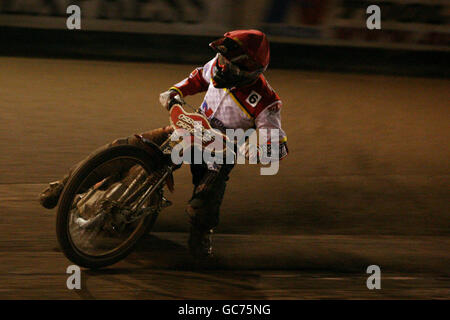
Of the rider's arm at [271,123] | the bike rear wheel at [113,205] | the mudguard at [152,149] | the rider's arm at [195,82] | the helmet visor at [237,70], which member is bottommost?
the bike rear wheel at [113,205]

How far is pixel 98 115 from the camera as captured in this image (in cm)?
708

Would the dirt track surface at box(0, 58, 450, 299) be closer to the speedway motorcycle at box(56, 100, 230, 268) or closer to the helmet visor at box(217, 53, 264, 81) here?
the speedway motorcycle at box(56, 100, 230, 268)

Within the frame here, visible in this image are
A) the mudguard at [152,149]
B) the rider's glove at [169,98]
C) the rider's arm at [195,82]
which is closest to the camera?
the mudguard at [152,149]

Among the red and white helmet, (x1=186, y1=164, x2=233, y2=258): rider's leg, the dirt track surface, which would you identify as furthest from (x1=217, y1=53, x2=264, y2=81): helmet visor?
the dirt track surface

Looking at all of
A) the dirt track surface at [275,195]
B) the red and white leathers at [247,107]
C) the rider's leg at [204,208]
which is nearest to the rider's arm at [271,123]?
the red and white leathers at [247,107]

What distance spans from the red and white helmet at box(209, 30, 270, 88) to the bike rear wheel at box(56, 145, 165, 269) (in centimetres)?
75

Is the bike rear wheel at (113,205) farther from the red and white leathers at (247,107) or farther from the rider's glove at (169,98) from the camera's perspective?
the red and white leathers at (247,107)

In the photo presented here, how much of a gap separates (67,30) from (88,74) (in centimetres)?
194

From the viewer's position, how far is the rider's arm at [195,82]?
165 inches

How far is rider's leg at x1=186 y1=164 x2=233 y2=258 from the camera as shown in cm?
408

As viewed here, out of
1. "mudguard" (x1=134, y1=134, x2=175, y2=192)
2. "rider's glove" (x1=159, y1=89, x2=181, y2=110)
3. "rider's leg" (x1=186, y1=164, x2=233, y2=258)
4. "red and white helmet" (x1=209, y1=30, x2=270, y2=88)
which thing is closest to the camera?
"red and white helmet" (x1=209, y1=30, x2=270, y2=88)

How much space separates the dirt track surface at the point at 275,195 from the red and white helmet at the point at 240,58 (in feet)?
4.54

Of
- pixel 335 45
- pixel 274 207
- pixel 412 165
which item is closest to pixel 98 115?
pixel 274 207

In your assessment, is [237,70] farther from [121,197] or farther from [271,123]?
[121,197]
